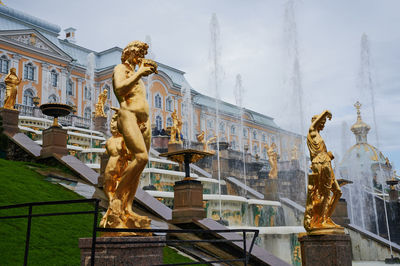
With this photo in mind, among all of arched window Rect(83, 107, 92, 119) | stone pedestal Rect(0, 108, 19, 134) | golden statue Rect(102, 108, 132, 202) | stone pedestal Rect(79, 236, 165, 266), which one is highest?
arched window Rect(83, 107, 92, 119)

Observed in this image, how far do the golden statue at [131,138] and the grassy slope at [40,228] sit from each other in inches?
72.5

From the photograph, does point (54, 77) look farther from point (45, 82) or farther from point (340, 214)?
point (340, 214)

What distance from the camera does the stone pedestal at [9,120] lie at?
16312 millimetres

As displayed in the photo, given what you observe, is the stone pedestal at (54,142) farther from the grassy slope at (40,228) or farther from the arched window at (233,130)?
the arched window at (233,130)

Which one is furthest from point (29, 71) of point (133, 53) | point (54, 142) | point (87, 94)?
point (133, 53)

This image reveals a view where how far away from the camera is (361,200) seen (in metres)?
28.7

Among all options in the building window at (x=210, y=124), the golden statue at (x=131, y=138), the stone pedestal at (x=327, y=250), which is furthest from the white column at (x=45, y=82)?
the golden statue at (x=131, y=138)

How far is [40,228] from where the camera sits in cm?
786

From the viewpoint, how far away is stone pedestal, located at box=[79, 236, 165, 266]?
473 centimetres

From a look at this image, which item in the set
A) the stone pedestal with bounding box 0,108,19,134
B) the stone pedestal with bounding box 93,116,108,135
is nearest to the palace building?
the stone pedestal with bounding box 93,116,108,135

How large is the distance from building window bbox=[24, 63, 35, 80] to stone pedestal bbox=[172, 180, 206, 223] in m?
37.9

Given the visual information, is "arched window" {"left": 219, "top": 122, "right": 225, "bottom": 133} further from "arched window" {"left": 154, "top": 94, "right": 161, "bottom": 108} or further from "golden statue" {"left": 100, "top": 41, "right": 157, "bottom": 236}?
"golden statue" {"left": 100, "top": 41, "right": 157, "bottom": 236}

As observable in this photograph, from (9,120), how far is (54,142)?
12.2ft

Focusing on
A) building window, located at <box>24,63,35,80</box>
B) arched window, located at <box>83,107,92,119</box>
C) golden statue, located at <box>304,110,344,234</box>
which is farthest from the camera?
arched window, located at <box>83,107,92,119</box>
